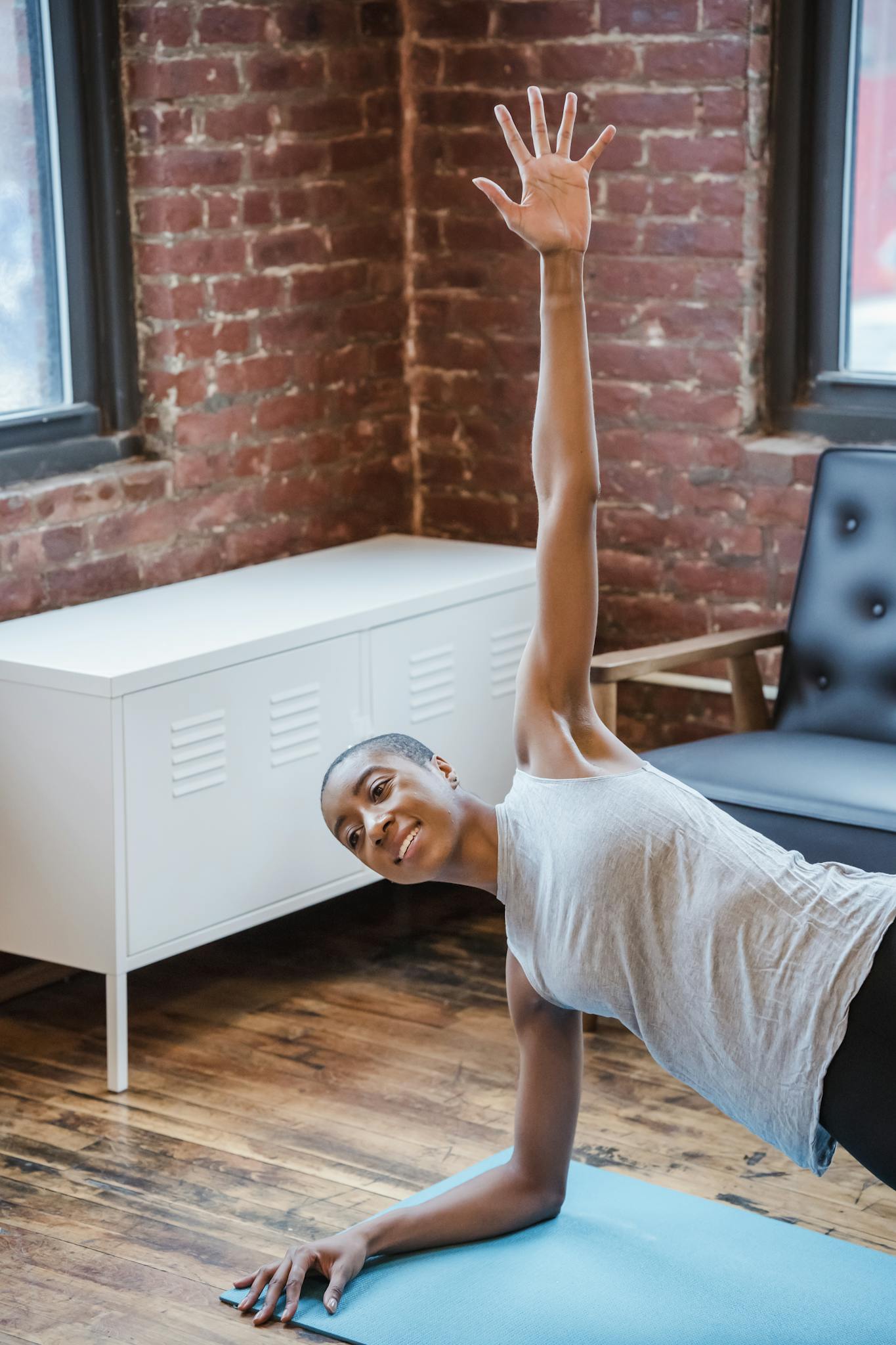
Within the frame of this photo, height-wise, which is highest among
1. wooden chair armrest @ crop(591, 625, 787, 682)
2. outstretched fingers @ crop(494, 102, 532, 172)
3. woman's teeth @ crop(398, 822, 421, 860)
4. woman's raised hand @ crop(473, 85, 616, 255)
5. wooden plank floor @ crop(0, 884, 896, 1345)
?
outstretched fingers @ crop(494, 102, 532, 172)

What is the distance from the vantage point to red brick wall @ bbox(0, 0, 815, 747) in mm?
3668

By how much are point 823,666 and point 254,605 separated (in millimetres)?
1098

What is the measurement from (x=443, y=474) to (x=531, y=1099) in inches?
86.9

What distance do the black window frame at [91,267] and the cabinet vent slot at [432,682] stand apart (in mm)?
759

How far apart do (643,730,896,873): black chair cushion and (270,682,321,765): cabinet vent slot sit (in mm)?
613

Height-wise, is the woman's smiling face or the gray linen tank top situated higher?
the woman's smiling face

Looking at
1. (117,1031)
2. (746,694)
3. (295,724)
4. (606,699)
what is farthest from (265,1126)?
(746,694)

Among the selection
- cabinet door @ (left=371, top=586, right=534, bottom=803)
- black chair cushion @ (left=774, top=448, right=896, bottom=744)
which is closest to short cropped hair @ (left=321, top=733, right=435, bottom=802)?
cabinet door @ (left=371, top=586, right=534, bottom=803)

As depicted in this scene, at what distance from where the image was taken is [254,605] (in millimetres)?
3516

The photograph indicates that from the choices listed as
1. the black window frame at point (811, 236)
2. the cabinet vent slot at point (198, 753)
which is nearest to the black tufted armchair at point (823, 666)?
the black window frame at point (811, 236)

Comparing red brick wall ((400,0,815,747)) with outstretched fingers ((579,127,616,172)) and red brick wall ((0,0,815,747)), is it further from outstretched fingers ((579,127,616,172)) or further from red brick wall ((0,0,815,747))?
outstretched fingers ((579,127,616,172))

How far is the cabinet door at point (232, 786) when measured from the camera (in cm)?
305

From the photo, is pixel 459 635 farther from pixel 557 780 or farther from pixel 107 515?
pixel 557 780

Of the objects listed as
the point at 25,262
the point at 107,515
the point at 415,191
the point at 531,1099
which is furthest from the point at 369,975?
the point at 415,191
